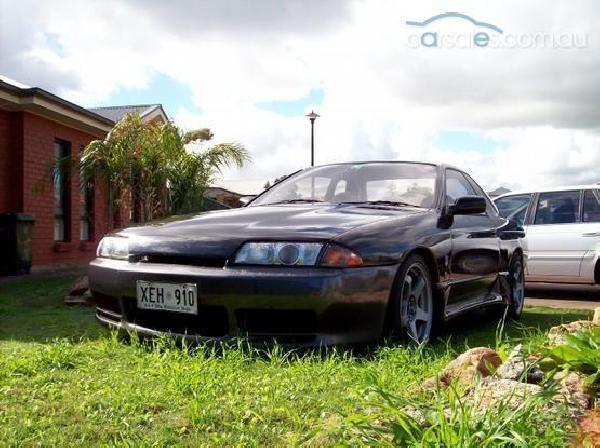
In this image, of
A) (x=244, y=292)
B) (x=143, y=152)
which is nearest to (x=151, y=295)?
(x=244, y=292)

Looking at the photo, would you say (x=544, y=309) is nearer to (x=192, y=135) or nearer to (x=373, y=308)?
(x=373, y=308)

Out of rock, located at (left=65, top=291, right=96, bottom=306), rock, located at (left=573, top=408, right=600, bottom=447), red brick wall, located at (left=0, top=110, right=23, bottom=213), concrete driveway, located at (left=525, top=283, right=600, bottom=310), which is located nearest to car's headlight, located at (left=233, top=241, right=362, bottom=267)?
rock, located at (left=573, top=408, right=600, bottom=447)

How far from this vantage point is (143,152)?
34.4 feet

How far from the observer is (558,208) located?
8695mm

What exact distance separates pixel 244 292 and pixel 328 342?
1.71 feet

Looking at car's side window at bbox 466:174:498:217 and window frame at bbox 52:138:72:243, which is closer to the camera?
car's side window at bbox 466:174:498:217

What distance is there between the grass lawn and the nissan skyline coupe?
6.4 inches

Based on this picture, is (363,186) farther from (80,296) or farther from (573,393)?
(80,296)

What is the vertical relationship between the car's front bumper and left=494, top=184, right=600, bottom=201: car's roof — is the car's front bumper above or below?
below

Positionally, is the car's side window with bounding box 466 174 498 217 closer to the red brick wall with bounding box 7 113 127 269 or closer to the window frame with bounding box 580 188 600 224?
the window frame with bounding box 580 188 600 224

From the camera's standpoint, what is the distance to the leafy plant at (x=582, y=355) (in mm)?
2598

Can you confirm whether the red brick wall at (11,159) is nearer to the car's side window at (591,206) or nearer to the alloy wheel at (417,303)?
the car's side window at (591,206)

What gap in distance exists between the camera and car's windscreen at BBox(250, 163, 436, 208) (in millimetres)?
4727

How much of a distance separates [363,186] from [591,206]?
472 cm
